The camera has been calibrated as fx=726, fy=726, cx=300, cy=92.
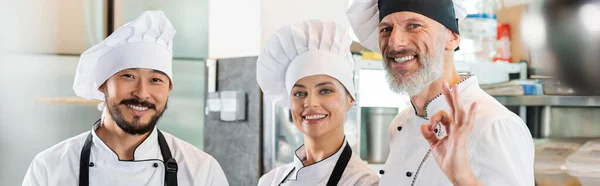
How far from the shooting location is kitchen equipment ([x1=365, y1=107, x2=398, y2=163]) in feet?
12.8

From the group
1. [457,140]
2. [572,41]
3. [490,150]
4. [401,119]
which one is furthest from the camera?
[572,41]

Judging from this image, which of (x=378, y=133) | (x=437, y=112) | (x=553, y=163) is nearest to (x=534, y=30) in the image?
(x=553, y=163)

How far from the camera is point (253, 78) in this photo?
3998 mm

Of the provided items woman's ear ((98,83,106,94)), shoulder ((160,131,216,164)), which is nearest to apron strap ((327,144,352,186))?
shoulder ((160,131,216,164))

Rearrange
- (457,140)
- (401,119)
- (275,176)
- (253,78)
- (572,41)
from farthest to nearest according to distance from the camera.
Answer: (253,78) < (572,41) < (275,176) < (401,119) < (457,140)

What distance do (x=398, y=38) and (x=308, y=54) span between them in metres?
0.60

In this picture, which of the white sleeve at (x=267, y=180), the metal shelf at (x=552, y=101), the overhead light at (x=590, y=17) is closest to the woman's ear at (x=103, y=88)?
the white sleeve at (x=267, y=180)

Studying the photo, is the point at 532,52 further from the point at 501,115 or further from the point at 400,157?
the point at 501,115

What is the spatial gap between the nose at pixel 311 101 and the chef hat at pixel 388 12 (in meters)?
0.26

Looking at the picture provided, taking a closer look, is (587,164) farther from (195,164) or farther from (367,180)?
(195,164)

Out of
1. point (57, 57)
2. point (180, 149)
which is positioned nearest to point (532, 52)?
point (180, 149)

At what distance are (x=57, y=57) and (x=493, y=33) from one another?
2.36 metres

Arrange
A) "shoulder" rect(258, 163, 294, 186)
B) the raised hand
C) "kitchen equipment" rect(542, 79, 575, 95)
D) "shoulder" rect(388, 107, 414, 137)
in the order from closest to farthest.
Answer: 1. the raised hand
2. "shoulder" rect(388, 107, 414, 137)
3. "shoulder" rect(258, 163, 294, 186)
4. "kitchen equipment" rect(542, 79, 575, 95)

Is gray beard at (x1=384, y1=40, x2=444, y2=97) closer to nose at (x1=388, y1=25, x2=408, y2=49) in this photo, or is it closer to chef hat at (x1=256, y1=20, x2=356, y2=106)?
nose at (x1=388, y1=25, x2=408, y2=49)
